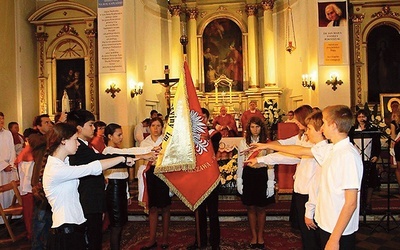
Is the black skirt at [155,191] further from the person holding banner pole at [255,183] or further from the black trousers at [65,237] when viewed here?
the black trousers at [65,237]

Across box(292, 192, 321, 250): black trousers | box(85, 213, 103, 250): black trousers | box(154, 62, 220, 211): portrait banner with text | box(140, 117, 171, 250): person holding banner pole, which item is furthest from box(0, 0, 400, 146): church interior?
box(292, 192, 321, 250): black trousers

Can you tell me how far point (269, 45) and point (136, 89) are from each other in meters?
5.22

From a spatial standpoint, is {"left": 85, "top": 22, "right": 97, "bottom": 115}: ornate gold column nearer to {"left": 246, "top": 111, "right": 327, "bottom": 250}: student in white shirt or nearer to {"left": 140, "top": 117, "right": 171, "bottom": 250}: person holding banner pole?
{"left": 140, "top": 117, "right": 171, "bottom": 250}: person holding banner pole

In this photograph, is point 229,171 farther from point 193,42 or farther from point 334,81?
point 193,42

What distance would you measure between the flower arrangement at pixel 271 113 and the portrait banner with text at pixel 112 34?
4.76m

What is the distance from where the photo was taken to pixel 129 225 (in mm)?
7059

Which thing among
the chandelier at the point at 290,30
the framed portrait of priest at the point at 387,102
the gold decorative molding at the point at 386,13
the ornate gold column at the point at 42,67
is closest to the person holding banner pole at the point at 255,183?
the framed portrait of priest at the point at 387,102

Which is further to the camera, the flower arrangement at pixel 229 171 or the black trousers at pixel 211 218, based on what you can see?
the flower arrangement at pixel 229 171

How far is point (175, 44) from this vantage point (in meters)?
14.9

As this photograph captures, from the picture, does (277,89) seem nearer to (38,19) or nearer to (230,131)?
(230,131)

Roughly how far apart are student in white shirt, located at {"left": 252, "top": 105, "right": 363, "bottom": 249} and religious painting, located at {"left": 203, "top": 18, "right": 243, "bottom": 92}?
475 inches

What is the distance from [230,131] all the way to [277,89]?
2.96 m

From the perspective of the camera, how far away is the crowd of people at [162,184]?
283 cm

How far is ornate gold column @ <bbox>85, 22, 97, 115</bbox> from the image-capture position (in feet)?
41.8
